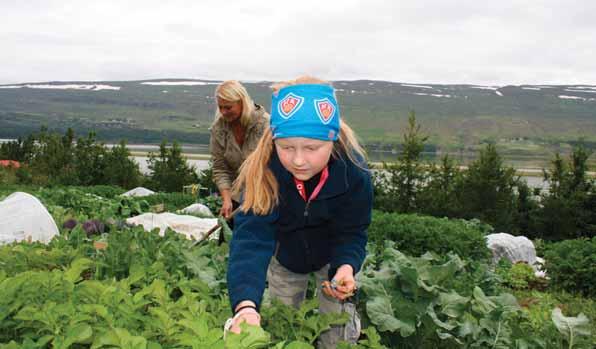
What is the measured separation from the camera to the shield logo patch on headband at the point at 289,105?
2.26 meters

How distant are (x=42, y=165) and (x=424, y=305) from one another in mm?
22077

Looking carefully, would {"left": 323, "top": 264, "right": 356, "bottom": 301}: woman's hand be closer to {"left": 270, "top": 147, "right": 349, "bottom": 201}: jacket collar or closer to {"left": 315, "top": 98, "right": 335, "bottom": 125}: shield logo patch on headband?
{"left": 270, "top": 147, "right": 349, "bottom": 201}: jacket collar

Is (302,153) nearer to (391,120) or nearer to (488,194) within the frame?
(488,194)

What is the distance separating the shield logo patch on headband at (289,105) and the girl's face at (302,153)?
0.10 m

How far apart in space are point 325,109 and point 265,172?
42 cm

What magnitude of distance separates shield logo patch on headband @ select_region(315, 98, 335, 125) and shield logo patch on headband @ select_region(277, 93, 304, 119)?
0.07 m

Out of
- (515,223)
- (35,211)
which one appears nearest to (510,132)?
(515,223)

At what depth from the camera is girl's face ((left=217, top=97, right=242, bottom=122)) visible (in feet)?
16.0

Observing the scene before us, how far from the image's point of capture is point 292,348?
1664mm

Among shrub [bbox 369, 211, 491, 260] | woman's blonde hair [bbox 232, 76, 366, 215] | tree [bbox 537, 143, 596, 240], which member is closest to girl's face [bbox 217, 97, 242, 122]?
woman's blonde hair [bbox 232, 76, 366, 215]

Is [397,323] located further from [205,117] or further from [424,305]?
[205,117]

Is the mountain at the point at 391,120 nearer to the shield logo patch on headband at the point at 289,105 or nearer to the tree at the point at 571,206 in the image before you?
the tree at the point at 571,206

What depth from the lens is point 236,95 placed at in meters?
4.85

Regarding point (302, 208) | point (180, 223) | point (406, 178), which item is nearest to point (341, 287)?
point (302, 208)
